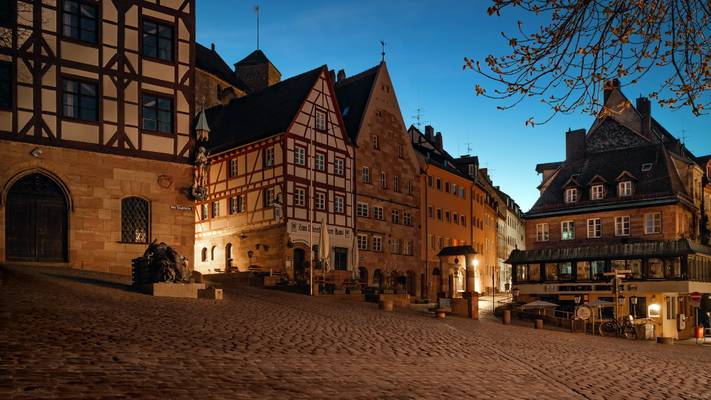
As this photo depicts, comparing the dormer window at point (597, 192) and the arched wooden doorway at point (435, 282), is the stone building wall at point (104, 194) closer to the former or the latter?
the arched wooden doorway at point (435, 282)

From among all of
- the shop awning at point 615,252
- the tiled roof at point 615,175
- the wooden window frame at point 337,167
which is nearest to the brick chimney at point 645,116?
the tiled roof at point 615,175

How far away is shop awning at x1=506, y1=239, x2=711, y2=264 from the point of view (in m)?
45.2

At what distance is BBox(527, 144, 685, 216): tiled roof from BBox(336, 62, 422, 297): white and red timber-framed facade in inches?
373

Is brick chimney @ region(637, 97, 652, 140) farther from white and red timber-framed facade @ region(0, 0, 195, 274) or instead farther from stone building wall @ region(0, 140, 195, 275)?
stone building wall @ region(0, 140, 195, 275)

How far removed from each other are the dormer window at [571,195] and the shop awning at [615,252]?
3.72m

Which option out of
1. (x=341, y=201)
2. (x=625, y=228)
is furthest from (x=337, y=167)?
(x=625, y=228)

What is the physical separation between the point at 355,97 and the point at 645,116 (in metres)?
22.2

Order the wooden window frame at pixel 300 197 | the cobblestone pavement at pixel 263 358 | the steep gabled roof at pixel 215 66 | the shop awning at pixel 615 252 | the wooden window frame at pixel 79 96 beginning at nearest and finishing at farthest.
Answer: the cobblestone pavement at pixel 263 358 → the wooden window frame at pixel 79 96 → the wooden window frame at pixel 300 197 → the shop awning at pixel 615 252 → the steep gabled roof at pixel 215 66

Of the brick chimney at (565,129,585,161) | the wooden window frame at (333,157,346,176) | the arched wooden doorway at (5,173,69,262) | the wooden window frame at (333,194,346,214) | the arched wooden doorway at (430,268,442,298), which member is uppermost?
the brick chimney at (565,129,585,161)

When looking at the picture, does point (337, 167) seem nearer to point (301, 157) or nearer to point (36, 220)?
point (301, 157)

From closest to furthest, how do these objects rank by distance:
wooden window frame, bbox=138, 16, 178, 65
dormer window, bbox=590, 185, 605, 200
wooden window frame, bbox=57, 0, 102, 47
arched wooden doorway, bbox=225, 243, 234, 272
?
wooden window frame, bbox=57, 0, 102, 47 → wooden window frame, bbox=138, 16, 178, 65 → arched wooden doorway, bbox=225, 243, 234, 272 → dormer window, bbox=590, 185, 605, 200

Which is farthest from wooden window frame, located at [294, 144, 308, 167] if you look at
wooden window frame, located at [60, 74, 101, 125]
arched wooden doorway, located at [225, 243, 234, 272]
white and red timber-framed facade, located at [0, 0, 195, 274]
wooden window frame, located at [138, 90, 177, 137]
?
wooden window frame, located at [60, 74, 101, 125]

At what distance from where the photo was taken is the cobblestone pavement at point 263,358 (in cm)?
904

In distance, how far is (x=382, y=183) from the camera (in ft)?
165
